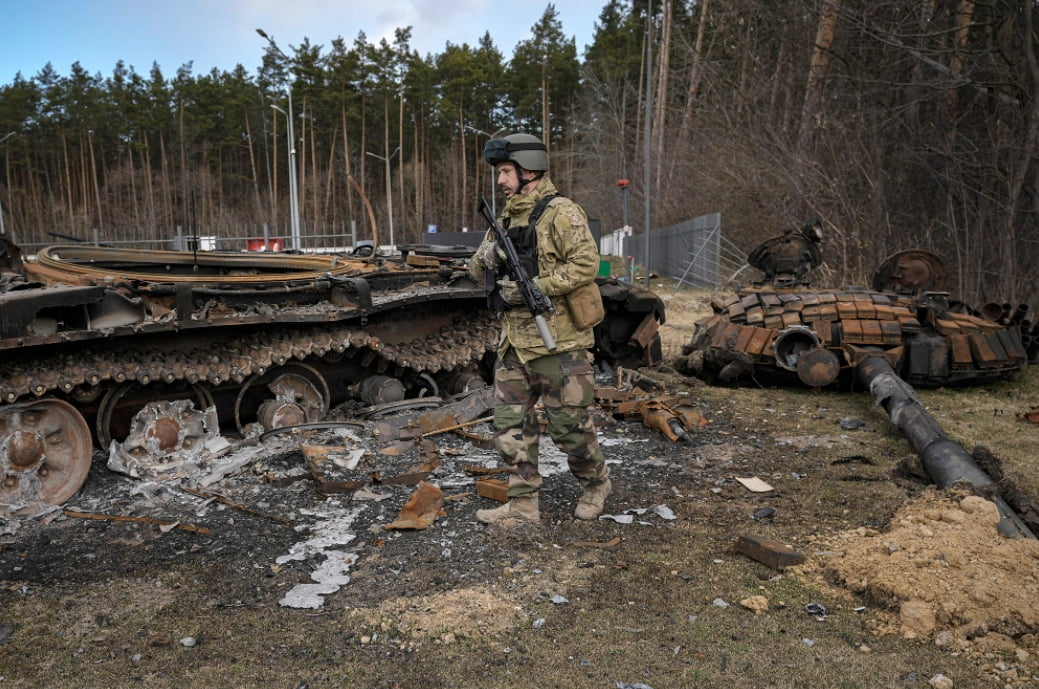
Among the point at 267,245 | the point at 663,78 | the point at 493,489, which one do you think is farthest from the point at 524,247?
the point at 663,78

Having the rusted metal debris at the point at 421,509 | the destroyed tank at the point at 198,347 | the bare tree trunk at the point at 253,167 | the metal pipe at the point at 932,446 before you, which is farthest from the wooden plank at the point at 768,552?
the bare tree trunk at the point at 253,167

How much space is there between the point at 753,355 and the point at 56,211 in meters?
44.1

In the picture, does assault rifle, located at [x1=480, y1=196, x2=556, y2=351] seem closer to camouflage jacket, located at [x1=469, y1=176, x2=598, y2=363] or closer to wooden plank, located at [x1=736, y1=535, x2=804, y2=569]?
camouflage jacket, located at [x1=469, y1=176, x2=598, y2=363]

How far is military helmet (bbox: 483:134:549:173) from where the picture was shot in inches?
166

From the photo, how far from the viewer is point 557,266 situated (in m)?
4.29

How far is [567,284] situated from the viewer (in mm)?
4168

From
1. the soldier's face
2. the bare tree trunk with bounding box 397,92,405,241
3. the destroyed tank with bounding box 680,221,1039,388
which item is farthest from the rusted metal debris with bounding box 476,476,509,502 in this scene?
the bare tree trunk with bounding box 397,92,405,241

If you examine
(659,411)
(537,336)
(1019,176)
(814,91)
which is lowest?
(659,411)

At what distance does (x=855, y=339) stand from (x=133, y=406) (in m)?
6.32

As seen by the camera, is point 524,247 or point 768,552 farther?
point 524,247

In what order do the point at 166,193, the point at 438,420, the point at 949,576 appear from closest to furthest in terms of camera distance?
the point at 949,576, the point at 438,420, the point at 166,193

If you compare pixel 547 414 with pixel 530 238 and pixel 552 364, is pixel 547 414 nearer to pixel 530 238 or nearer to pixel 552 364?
pixel 552 364

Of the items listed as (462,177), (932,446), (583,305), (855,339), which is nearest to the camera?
(583,305)

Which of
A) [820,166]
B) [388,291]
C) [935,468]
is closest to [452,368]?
[388,291]
